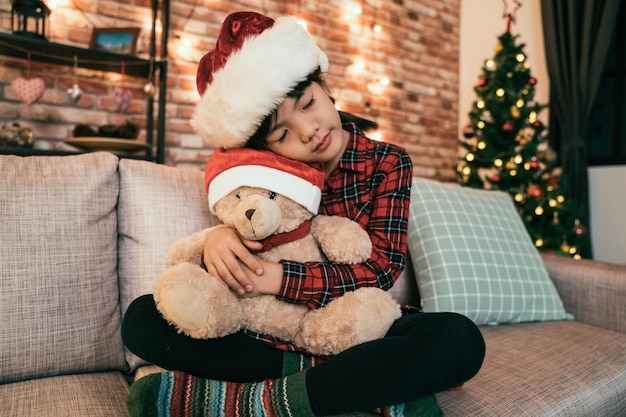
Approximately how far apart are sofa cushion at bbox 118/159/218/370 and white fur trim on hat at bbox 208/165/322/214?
0.36 meters

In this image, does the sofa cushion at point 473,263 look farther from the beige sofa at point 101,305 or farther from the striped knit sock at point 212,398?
the striped knit sock at point 212,398

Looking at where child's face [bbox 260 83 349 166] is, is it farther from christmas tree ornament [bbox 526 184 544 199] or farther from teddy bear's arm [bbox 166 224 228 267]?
christmas tree ornament [bbox 526 184 544 199]

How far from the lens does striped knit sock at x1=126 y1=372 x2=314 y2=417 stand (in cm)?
76

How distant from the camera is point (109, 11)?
232cm

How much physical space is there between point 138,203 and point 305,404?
0.72 meters

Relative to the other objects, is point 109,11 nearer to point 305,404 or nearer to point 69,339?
point 69,339

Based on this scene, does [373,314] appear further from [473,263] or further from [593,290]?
[593,290]

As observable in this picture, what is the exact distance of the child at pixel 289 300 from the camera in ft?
2.50

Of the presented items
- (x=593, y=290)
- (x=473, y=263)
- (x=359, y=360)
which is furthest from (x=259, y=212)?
(x=593, y=290)

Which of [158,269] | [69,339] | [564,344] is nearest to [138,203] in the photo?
[158,269]

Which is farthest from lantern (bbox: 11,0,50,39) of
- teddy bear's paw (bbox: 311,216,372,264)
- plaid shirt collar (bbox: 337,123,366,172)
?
teddy bear's paw (bbox: 311,216,372,264)

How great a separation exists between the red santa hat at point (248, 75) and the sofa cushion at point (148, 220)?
366mm

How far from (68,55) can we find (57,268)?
4.88 ft

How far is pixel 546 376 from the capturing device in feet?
3.55
